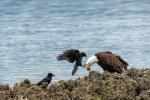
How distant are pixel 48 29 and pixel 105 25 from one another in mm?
2437

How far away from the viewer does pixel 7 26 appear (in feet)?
116

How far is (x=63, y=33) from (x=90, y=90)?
18.9 meters

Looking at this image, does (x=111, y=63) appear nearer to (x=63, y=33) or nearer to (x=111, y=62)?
(x=111, y=62)

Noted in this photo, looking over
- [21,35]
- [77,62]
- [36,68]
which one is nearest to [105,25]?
[21,35]

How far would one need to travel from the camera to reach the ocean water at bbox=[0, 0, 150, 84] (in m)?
24.5

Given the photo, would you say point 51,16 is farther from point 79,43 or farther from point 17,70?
point 17,70

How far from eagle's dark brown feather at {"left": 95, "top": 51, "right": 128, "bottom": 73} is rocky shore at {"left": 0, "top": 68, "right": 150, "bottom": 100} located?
170 cm

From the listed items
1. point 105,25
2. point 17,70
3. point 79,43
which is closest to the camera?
point 17,70

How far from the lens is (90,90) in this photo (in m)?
14.3

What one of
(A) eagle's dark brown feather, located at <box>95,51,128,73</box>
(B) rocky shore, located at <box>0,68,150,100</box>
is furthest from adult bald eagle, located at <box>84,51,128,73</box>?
(B) rocky shore, located at <box>0,68,150,100</box>

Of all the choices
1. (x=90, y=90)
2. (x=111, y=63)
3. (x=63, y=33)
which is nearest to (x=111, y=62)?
(x=111, y=63)

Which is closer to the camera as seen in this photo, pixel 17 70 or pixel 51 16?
pixel 17 70

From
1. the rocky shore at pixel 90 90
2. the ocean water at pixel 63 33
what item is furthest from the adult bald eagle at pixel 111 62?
the ocean water at pixel 63 33

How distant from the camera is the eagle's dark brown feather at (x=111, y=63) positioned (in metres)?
17.2
